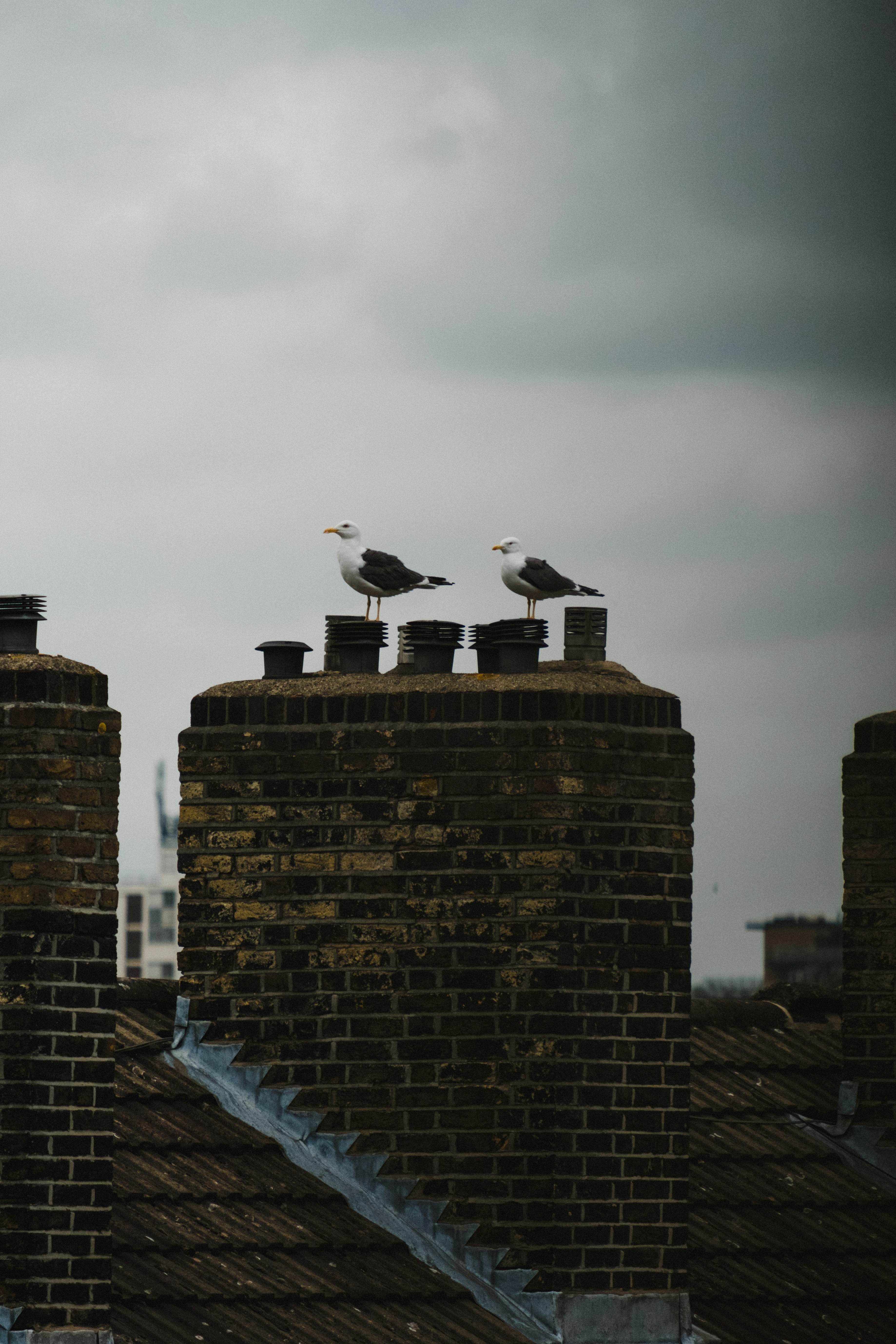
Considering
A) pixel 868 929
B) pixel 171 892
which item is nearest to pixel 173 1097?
pixel 868 929

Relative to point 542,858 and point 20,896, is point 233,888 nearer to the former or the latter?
point 542,858

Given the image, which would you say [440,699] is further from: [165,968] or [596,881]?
[165,968]

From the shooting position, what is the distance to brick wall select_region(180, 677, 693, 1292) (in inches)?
447

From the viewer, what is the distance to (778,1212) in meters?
13.1

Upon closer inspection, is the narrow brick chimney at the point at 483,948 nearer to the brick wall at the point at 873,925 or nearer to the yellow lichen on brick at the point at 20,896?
the yellow lichen on brick at the point at 20,896

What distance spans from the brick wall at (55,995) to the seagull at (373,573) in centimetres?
365

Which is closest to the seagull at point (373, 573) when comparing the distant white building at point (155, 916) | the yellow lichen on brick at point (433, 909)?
the yellow lichen on brick at point (433, 909)

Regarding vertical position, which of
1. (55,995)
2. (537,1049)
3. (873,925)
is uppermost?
(873,925)

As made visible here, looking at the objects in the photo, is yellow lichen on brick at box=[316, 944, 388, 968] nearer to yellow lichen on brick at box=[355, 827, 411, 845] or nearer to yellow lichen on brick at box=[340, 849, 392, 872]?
yellow lichen on brick at box=[340, 849, 392, 872]

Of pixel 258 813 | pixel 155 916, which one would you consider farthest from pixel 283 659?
pixel 155 916

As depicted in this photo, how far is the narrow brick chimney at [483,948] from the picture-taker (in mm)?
11352

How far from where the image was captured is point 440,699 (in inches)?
461

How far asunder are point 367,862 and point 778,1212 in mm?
2942

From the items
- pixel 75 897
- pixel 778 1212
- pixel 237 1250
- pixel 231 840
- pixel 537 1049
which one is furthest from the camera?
pixel 778 1212
